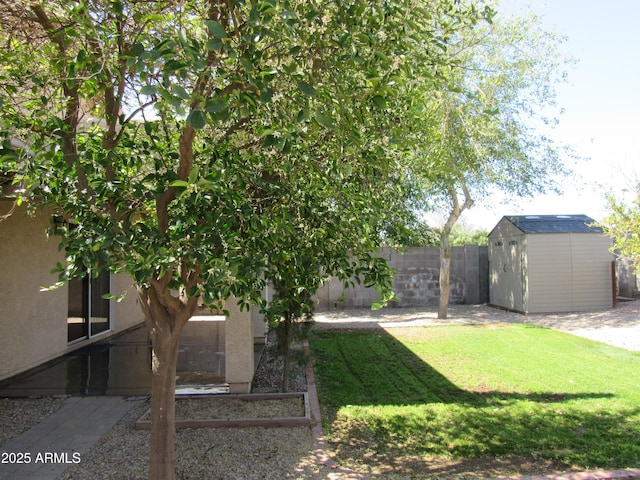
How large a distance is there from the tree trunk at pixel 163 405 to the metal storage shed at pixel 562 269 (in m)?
12.9

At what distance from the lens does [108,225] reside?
2822 millimetres

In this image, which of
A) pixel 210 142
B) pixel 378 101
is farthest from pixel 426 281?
pixel 378 101

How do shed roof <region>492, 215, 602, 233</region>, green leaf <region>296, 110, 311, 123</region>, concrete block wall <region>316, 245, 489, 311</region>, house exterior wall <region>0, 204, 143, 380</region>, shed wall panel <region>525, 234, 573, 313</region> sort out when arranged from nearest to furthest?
1. green leaf <region>296, 110, 311, 123</region>
2. house exterior wall <region>0, 204, 143, 380</region>
3. shed wall panel <region>525, 234, 573, 313</region>
4. shed roof <region>492, 215, 602, 233</region>
5. concrete block wall <region>316, 245, 489, 311</region>

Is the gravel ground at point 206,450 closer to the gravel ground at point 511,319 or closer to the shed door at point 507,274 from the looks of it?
the gravel ground at point 511,319

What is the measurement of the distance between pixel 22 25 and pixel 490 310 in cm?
1483

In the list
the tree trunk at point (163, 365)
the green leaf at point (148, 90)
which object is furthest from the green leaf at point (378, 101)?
the tree trunk at point (163, 365)

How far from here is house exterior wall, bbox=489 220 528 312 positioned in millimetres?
14812

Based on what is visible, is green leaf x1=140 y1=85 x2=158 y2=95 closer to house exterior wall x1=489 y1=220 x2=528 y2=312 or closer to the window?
the window

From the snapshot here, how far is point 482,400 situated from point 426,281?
434 inches

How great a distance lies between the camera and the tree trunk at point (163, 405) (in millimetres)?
3557

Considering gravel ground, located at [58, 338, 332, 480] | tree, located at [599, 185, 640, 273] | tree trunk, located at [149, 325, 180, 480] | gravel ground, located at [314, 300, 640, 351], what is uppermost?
tree, located at [599, 185, 640, 273]

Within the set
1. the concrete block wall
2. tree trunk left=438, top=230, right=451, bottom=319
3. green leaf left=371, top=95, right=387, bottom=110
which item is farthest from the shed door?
green leaf left=371, top=95, right=387, bottom=110

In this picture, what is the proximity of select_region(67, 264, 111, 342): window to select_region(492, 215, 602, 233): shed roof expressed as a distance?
11.6 m

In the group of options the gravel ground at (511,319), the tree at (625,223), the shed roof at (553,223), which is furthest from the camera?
the shed roof at (553,223)
